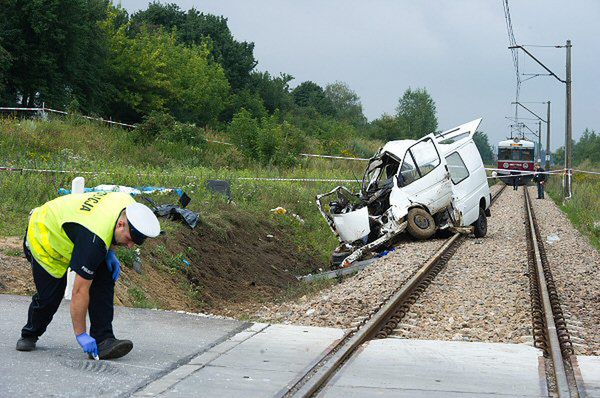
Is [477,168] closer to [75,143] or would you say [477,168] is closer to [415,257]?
[415,257]

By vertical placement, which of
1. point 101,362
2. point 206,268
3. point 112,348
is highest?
point 112,348

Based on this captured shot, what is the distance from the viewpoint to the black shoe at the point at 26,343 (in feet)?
23.6

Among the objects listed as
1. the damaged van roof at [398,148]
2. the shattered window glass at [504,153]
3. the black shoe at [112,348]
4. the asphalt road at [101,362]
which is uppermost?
the damaged van roof at [398,148]

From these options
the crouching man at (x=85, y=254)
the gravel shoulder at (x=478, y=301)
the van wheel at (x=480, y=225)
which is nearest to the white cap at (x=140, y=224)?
the crouching man at (x=85, y=254)

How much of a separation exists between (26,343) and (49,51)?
39284 mm

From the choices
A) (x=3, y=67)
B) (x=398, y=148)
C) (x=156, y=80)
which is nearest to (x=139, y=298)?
(x=398, y=148)

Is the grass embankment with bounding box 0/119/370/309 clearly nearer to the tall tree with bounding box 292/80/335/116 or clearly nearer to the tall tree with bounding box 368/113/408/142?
the tall tree with bounding box 368/113/408/142

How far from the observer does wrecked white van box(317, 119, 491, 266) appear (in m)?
20.2

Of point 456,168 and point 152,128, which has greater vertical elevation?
point 152,128

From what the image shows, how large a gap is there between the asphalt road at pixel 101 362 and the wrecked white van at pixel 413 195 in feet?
34.9

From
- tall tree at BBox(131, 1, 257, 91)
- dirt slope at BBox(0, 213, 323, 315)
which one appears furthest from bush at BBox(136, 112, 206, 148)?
tall tree at BBox(131, 1, 257, 91)

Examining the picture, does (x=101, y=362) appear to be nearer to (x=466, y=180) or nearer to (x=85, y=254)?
(x=85, y=254)

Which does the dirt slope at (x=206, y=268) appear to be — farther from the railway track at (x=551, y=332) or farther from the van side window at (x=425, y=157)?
the railway track at (x=551, y=332)

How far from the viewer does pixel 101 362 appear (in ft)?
23.1
